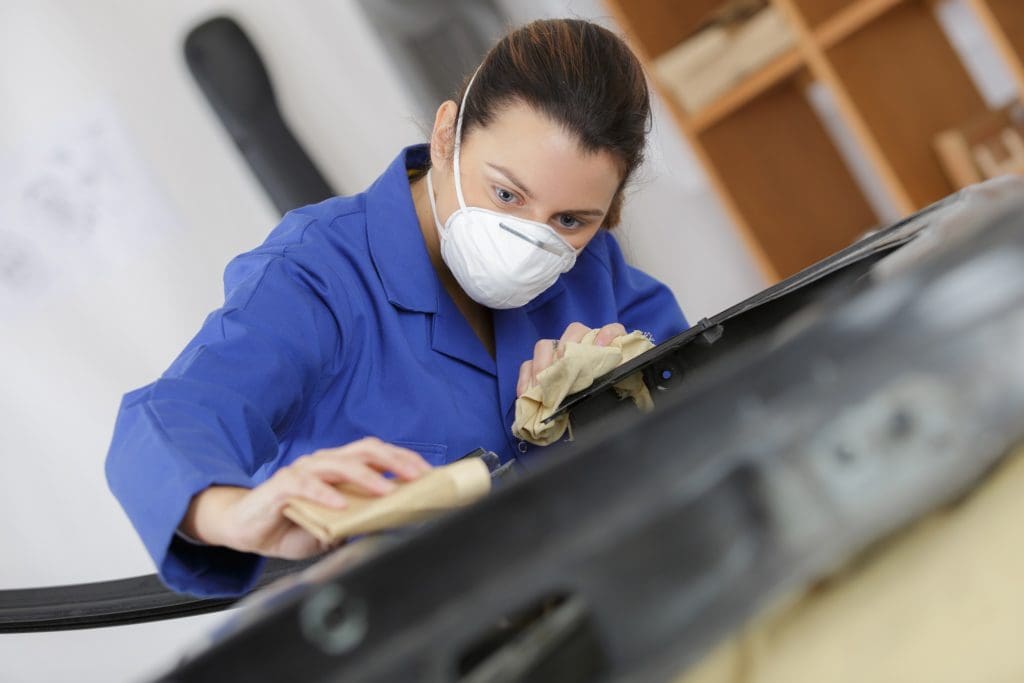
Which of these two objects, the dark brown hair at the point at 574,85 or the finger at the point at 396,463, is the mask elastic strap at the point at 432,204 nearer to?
the dark brown hair at the point at 574,85

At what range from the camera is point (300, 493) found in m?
0.74

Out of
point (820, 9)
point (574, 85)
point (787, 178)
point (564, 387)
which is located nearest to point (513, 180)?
point (574, 85)

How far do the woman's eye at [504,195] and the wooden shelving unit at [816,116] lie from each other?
119 centimetres

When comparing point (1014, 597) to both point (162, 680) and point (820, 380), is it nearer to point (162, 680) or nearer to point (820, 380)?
point (820, 380)

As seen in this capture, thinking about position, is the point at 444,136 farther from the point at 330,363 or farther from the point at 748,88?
the point at 748,88

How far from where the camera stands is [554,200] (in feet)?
4.61

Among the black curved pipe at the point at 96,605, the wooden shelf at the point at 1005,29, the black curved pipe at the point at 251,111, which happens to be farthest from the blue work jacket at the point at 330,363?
the black curved pipe at the point at 251,111

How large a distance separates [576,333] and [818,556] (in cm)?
98

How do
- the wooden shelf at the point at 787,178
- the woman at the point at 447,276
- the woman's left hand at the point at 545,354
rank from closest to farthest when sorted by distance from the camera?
the woman at the point at 447,276
the woman's left hand at the point at 545,354
the wooden shelf at the point at 787,178

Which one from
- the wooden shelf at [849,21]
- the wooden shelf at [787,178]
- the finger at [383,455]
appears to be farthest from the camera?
the wooden shelf at [787,178]

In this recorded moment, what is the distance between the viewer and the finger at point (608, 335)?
4.58ft

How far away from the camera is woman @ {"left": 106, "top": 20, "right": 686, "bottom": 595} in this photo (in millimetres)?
1188

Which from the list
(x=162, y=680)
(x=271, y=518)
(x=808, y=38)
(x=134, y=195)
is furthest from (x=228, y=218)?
(x=162, y=680)

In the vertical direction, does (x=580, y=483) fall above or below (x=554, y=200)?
below
